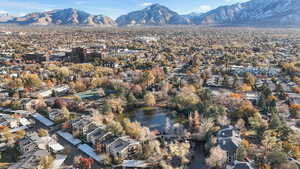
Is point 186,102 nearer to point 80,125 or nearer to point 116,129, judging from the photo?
point 116,129

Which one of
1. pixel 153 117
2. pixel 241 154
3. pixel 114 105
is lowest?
pixel 153 117

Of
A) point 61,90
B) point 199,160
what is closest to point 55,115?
point 61,90

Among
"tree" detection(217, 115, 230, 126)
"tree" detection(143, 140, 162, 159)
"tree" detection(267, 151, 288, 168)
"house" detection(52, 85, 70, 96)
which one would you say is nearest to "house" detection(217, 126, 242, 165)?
"tree" detection(217, 115, 230, 126)

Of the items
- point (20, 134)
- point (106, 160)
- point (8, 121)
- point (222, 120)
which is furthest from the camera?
point (8, 121)

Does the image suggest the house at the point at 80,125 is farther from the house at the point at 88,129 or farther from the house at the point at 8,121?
the house at the point at 8,121

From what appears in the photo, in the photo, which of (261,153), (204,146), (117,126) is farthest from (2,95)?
(261,153)

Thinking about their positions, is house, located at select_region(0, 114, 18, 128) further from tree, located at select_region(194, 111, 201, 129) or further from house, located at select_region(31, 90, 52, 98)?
tree, located at select_region(194, 111, 201, 129)

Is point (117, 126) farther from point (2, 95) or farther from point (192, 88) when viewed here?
point (2, 95)
